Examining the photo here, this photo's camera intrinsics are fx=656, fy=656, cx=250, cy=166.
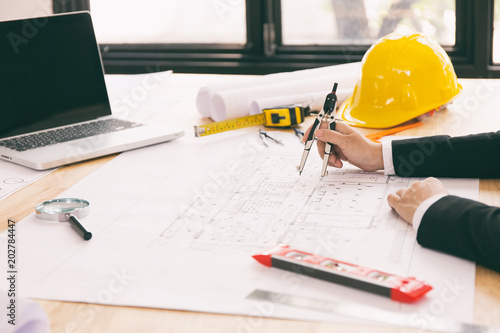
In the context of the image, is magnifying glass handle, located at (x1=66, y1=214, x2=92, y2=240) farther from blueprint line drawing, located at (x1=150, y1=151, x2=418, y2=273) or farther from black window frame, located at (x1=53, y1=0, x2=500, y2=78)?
black window frame, located at (x1=53, y1=0, x2=500, y2=78)

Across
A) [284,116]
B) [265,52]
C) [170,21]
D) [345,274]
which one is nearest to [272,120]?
[284,116]

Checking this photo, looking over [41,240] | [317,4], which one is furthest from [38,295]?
[317,4]

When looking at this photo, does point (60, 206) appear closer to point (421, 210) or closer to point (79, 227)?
point (79, 227)

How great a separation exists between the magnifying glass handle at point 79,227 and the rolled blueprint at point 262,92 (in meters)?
0.74

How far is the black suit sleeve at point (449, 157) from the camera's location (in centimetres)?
139

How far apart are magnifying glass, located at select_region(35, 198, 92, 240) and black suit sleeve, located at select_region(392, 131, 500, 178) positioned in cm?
67

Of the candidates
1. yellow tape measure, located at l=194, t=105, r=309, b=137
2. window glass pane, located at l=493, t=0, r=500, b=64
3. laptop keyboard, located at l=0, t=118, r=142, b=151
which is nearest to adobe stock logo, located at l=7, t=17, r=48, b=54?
laptop keyboard, located at l=0, t=118, r=142, b=151

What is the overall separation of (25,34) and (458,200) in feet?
3.70

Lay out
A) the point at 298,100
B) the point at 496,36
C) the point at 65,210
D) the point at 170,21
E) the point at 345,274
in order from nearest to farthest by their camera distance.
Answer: the point at 345,274
the point at 65,210
the point at 298,100
the point at 496,36
the point at 170,21

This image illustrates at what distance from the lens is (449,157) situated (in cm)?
140

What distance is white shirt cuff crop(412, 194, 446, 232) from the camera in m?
1.10

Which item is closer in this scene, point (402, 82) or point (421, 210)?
point (421, 210)

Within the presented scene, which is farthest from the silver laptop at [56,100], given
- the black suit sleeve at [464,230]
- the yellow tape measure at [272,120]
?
the black suit sleeve at [464,230]

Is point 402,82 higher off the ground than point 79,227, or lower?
higher
